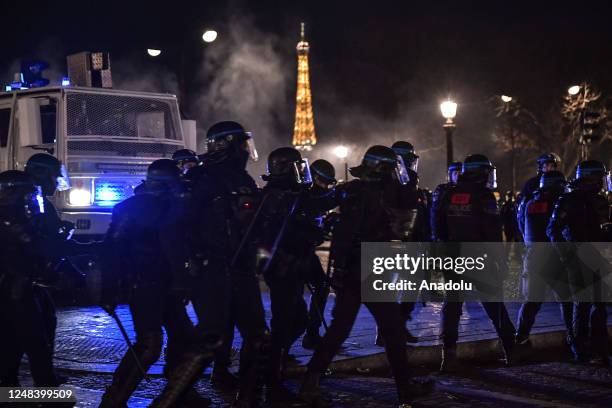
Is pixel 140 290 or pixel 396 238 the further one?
pixel 396 238

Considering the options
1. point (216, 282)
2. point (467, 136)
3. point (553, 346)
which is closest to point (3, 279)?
point (216, 282)

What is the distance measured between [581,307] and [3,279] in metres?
4.73

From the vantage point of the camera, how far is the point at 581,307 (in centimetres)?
780

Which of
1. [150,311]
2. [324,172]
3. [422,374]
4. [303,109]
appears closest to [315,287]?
[324,172]

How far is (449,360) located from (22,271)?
347 centimetres

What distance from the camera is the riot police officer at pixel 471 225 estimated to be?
7391 mm

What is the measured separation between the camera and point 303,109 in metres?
98.9

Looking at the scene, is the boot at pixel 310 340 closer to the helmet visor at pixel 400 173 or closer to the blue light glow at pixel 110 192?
the helmet visor at pixel 400 173

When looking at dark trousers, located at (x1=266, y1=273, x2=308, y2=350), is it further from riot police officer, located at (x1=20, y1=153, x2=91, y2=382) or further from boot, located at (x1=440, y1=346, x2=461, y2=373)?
boot, located at (x1=440, y1=346, x2=461, y2=373)

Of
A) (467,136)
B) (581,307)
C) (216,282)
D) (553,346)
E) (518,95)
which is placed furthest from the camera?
(467,136)

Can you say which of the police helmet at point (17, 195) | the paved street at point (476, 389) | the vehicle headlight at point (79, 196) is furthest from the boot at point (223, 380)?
the vehicle headlight at point (79, 196)

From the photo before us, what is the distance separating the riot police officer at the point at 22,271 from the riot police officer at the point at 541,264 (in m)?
4.12

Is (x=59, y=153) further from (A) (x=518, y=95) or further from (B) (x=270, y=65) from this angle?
(A) (x=518, y=95)

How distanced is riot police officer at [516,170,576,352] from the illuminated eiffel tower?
269 ft
